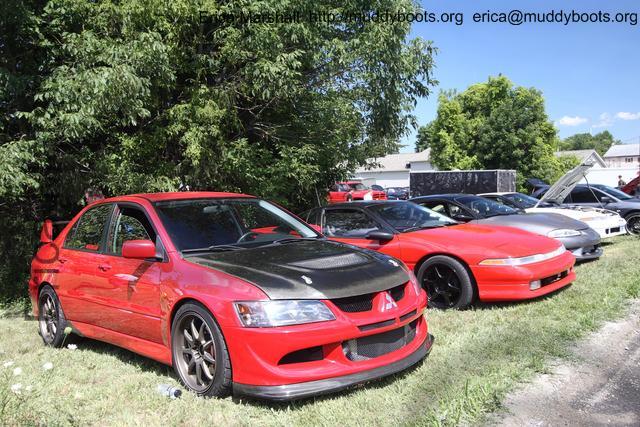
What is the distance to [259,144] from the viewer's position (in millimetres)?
9703

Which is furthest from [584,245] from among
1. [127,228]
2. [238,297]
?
[127,228]

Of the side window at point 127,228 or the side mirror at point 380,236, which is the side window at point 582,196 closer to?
the side mirror at point 380,236

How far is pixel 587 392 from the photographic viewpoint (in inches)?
140

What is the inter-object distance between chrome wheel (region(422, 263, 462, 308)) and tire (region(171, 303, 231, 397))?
3069mm

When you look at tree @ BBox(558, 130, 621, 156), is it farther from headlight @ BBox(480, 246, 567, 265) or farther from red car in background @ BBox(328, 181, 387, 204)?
headlight @ BBox(480, 246, 567, 265)

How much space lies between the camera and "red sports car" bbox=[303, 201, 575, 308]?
5664 mm

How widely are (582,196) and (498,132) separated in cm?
2625

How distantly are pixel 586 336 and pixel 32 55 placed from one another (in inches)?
325

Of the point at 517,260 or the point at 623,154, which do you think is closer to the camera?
the point at 517,260

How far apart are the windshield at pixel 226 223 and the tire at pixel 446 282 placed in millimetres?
1704

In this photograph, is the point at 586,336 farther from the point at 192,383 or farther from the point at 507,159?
the point at 507,159

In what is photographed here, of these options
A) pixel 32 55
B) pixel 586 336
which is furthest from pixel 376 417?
pixel 32 55

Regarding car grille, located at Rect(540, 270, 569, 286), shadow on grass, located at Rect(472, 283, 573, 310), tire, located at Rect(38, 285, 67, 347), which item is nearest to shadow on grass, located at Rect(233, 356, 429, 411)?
shadow on grass, located at Rect(472, 283, 573, 310)

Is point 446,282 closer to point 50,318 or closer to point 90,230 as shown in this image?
point 90,230
